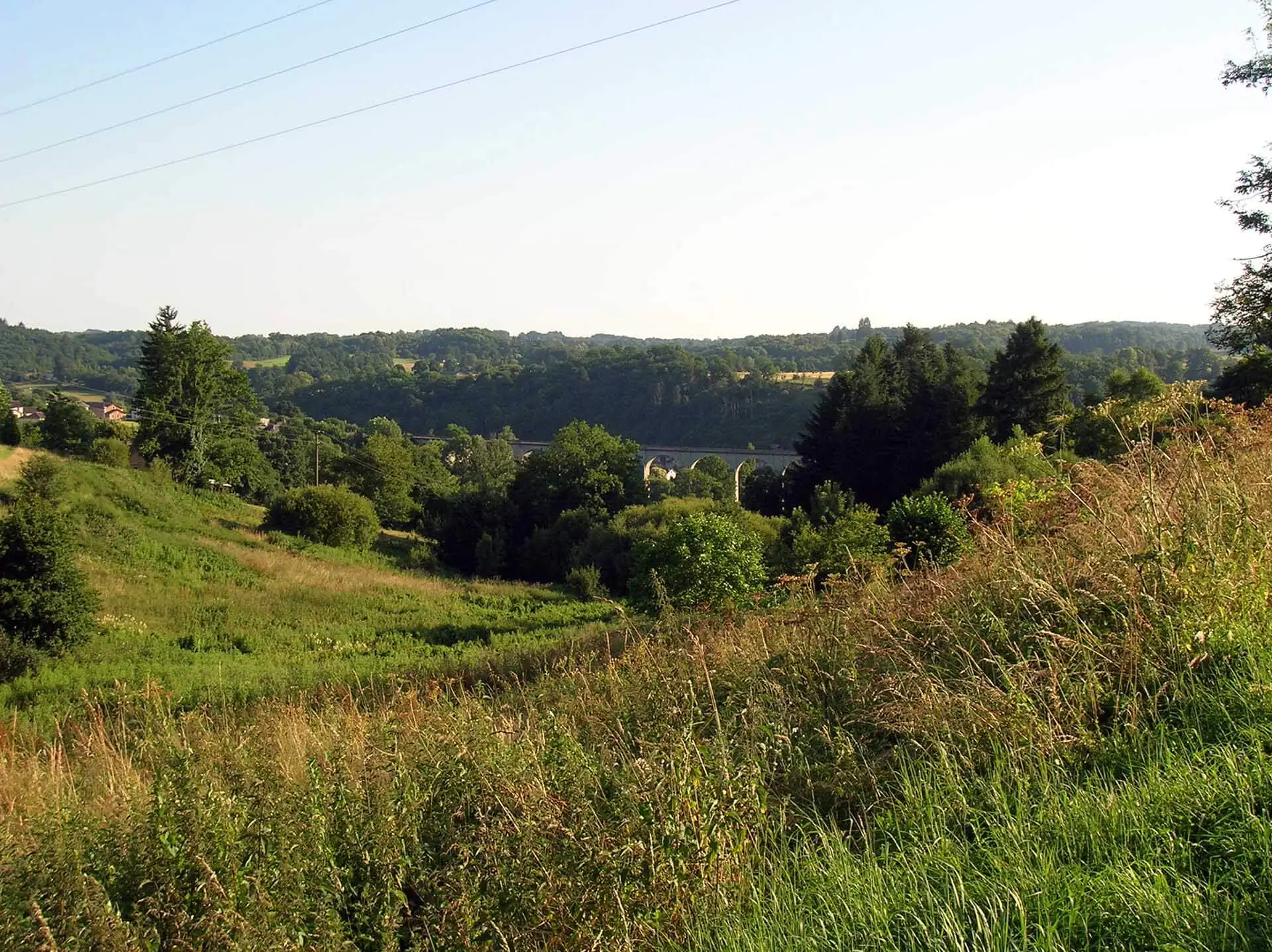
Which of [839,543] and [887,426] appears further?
[887,426]

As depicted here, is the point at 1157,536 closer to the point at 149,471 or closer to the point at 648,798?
the point at 648,798

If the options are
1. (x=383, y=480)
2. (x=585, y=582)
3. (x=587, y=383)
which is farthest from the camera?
(x=587, y=383)

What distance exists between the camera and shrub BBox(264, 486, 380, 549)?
37.7 meters

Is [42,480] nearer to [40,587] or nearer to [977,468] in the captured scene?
[40,587]

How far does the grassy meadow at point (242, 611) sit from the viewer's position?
564 inches

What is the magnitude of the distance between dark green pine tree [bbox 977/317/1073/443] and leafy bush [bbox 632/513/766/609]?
69.5 ft

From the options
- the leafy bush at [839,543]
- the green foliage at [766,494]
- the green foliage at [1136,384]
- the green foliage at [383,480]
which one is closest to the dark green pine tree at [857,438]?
the green foliage at [766,494]

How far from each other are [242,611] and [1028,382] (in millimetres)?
29595

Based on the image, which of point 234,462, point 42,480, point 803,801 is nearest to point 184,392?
point 234,462

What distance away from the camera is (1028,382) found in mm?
36031

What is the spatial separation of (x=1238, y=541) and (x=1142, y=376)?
34459mm

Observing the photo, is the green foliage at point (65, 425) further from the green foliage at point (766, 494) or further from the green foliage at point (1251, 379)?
the green foliage at point (1251, 379)

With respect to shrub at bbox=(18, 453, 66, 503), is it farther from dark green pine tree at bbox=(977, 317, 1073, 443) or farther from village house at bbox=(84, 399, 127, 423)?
dark green pine tree at bbox=(977, 317, 1073, 443)

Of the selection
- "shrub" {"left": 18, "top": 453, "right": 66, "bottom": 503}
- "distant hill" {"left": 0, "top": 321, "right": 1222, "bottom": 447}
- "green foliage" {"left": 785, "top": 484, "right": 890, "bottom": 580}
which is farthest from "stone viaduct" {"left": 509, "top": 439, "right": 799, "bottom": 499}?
"green foliage" {"left": 785, "top": 484, "right": 890, "bottom": 580}
